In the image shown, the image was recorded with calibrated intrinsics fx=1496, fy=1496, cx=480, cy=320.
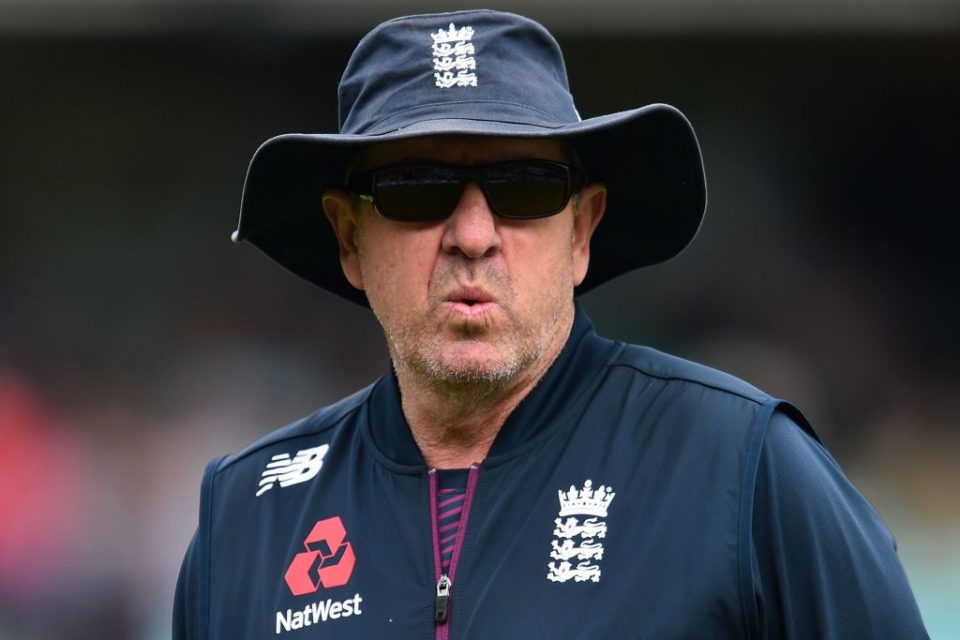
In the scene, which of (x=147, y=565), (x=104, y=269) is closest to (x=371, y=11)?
(x=104, y=269)

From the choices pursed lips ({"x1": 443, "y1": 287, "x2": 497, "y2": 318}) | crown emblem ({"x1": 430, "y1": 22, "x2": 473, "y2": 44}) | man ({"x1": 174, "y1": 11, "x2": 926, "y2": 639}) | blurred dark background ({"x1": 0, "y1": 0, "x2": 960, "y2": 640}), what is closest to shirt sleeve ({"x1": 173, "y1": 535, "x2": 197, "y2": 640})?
man ({"x1": 174, "y1": 11, "x2": 926, "y2": 639})

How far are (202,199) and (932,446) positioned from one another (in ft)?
10.5

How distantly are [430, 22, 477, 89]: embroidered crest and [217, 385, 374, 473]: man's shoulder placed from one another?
2.01 ft

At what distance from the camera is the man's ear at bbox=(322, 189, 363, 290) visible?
2.84 m

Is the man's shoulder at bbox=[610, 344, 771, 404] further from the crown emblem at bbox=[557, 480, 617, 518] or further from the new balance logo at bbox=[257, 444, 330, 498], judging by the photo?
the new balance logo at bbox=[257, 444, 330, 498]

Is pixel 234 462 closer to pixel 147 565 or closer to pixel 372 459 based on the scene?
pixel 372 459

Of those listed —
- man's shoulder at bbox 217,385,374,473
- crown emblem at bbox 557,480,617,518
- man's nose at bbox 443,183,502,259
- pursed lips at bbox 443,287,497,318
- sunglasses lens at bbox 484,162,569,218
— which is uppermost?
sunglasses lens at bbox 484,162,569,218

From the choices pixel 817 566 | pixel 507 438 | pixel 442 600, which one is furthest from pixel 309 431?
pixel 817 566

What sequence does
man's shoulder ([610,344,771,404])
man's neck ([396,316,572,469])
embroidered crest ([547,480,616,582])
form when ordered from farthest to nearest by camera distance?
1. man's neck ([396,316,572,469])
2. man's shoulder ([610,344,771,404])
3. embroidered crest ([547,480,616,582])

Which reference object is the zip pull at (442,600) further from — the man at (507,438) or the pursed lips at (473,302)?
the pursed lips at (473,302)

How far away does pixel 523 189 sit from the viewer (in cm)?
254

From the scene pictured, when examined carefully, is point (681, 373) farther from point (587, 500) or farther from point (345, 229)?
point (345, 229)

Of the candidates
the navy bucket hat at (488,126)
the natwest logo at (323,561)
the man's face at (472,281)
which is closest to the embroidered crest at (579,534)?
the man's face at (472,281)

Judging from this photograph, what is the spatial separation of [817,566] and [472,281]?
0.73 m
